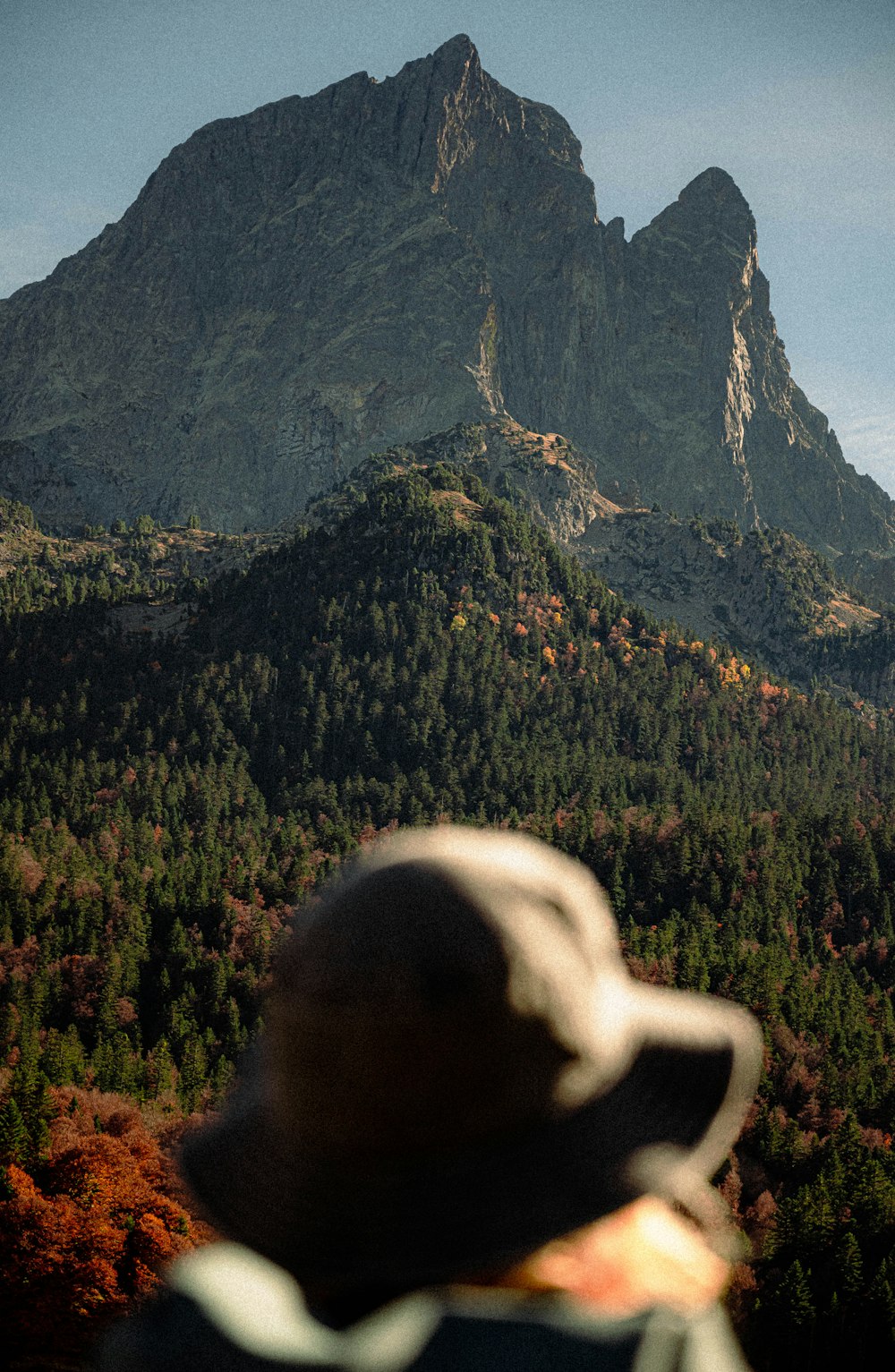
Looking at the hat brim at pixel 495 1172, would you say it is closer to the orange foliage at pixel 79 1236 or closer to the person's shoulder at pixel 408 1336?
the person's shoulder at pixel 408 1336

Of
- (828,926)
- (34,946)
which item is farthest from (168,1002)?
(828,926)

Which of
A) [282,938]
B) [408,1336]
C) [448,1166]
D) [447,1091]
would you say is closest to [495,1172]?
[448,1166]

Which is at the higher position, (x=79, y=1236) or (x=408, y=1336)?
(x=408, y=1336)

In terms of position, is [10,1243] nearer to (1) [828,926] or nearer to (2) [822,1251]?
(2) [822,1251]

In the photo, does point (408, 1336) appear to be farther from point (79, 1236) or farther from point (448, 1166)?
point (79, 1236)

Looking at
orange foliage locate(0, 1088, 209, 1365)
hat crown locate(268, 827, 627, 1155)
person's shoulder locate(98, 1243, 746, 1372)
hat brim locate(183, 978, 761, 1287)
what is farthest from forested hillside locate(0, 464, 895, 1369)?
person's shoulder locate(98, 1243, 746, 1372)

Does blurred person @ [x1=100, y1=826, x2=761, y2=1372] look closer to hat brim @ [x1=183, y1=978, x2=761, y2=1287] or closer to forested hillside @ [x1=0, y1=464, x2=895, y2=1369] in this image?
hat brim @ [x1=183, y1=978, x2=761, y2=1287]

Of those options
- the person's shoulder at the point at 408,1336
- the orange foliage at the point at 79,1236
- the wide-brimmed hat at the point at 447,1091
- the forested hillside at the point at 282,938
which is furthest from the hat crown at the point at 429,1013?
the orange foliage at the point at 79,1236

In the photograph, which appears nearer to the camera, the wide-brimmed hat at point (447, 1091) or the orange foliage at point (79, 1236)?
the wide-brimmed hat at point (447, 1091)

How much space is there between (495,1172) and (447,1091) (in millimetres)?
320

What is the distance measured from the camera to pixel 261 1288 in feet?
11.5

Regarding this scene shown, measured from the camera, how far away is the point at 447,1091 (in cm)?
355

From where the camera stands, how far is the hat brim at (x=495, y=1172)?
3.52m

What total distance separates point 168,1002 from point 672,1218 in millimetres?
100439
